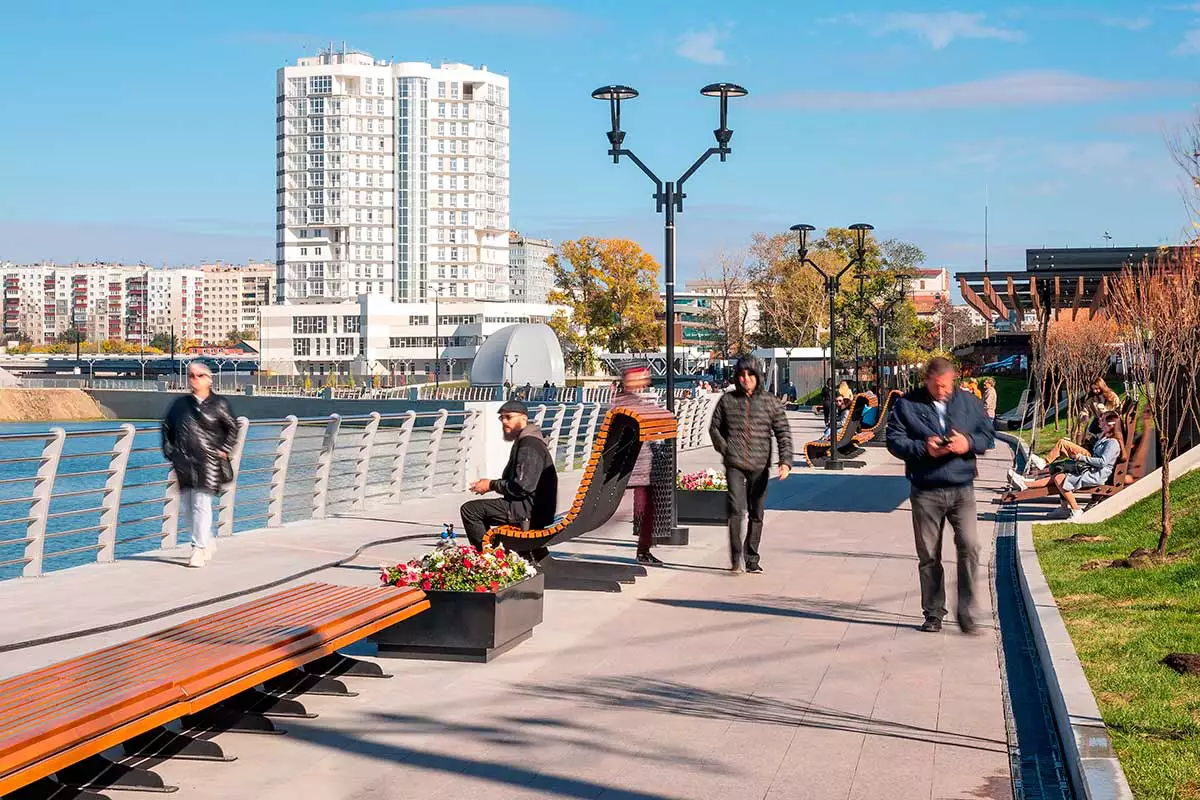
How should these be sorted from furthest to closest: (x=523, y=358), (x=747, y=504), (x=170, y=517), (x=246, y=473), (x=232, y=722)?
(x=523, y=358) < (x=246, y=473) < (x=170, y=517) < (x=747, y=504) < (x=232, y=722)

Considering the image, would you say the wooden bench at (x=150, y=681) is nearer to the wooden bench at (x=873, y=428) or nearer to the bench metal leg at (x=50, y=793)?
the bench metal leg at (x=50, y=793)

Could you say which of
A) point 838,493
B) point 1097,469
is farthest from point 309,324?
point 1097,469

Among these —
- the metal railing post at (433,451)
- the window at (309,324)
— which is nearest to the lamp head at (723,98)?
the metal railing post at (433,451)

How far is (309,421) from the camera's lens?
15141 millimetres

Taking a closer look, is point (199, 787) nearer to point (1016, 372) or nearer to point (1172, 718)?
point (1172, 718)

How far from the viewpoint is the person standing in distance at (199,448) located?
11406 mm

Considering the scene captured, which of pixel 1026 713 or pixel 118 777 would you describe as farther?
pixel 1026 713

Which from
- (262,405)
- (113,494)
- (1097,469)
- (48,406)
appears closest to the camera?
(113,494)

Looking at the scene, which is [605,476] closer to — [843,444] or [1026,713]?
[1026,713]

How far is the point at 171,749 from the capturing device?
607 centimetres

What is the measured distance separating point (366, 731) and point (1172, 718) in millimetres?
3765

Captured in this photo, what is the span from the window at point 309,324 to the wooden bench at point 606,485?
142726mm

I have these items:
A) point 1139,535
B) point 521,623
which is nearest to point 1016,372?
point 1139,535

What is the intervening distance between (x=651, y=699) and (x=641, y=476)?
16.0 ft
